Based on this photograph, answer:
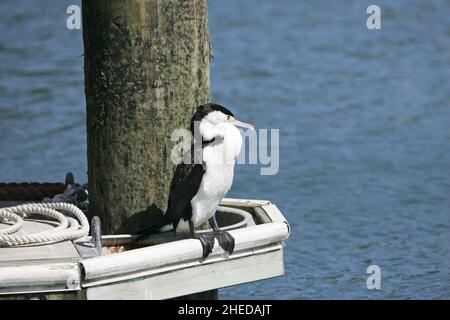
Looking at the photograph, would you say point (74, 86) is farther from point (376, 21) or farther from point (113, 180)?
point (113, 180)

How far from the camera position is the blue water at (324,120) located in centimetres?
929

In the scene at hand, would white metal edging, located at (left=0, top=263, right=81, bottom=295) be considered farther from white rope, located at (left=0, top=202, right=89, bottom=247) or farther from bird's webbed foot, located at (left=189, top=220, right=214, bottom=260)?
bird's webbed foot, located at (left=189, top=220, right=214, bottom=260)

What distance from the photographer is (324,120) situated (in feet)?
42.2

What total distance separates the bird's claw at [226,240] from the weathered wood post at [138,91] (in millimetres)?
493

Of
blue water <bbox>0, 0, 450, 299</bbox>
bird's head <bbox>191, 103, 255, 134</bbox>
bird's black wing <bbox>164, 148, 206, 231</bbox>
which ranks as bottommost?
blue water <bbox>0, 0, 450, 299</bbox>

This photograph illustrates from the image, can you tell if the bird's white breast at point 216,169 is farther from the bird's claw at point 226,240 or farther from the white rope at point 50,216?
the white rope at point 50,216

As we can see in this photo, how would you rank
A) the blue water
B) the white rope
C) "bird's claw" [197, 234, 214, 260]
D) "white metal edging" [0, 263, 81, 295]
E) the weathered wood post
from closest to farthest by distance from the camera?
"white metal edging" [0, 263, 81, 295] → "bird's claw" [197, 234, 214, 260] → the white rope → the weathered wood post → the blue water

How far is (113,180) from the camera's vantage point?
574 centimetres

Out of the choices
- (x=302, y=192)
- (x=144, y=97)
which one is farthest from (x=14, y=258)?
(x=302, y=192)

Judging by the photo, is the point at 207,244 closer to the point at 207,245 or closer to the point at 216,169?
the point at 207,245

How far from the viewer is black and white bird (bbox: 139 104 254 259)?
5.68 m

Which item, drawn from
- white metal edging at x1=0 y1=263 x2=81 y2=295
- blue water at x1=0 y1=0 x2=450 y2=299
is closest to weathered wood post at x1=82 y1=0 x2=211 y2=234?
white metal edging at x1=0 y1=263 x2=81 y2=295

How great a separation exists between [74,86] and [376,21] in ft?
15.4

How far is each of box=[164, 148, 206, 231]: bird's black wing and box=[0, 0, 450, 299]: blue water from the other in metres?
2.85
